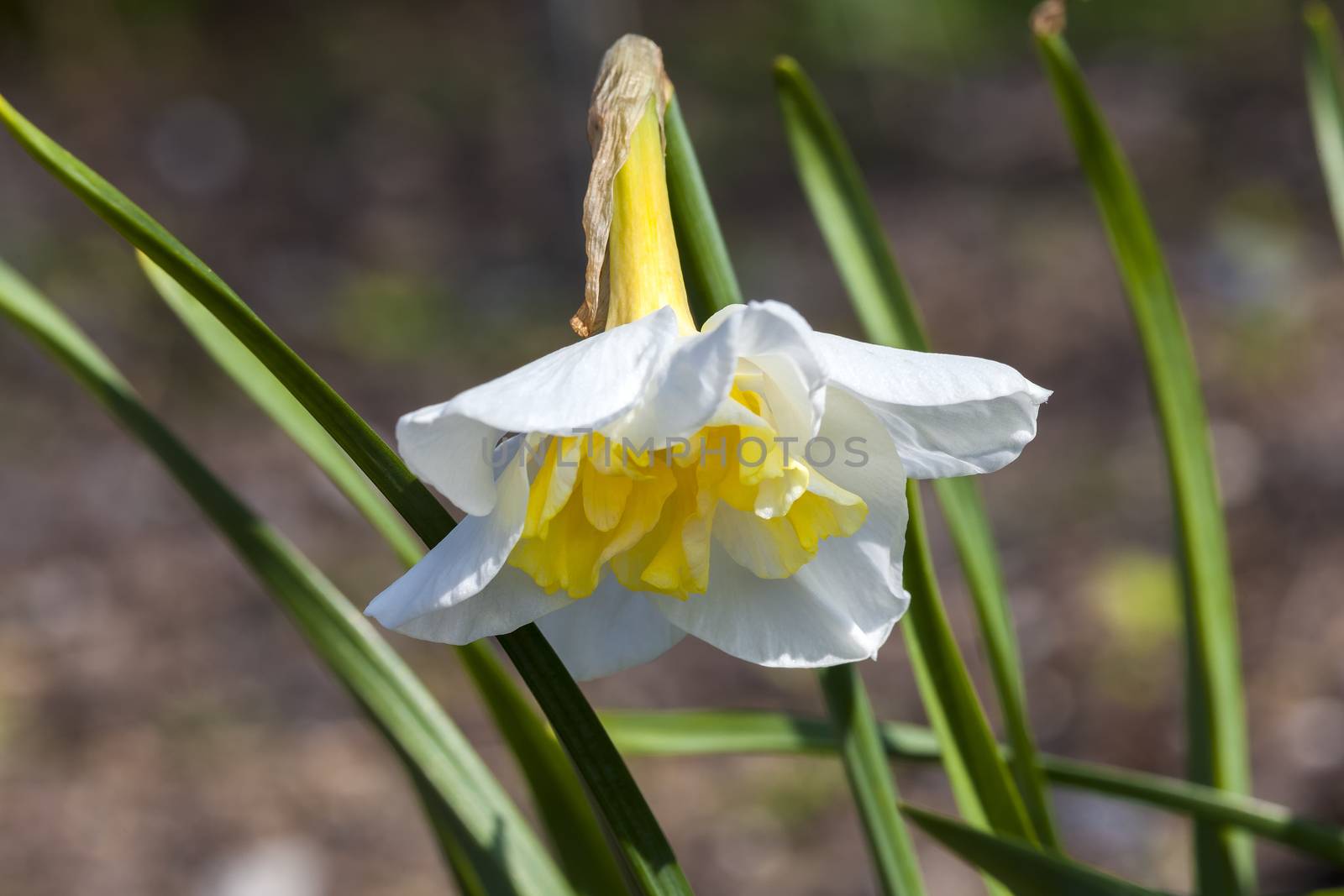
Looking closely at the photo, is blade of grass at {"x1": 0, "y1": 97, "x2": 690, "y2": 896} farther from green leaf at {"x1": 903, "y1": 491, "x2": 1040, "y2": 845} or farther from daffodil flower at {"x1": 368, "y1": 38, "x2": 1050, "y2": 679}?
green leaf at {"x1": 903, "y1": 491, "x2": 1040, "y2": 845}

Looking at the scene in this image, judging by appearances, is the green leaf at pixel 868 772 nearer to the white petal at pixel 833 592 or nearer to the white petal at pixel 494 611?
the white petal at pixel 833 592

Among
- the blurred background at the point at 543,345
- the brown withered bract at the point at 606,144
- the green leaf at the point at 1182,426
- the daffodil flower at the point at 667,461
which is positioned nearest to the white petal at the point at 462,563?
the daffodil flower at the point at 667,461

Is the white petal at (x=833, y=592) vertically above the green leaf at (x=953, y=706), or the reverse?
the white petal at (x=833, y=592)

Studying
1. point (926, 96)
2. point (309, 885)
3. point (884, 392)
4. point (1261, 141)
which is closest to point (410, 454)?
point (884, 392)

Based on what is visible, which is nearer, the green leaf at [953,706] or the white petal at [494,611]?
the white petal at [494,611]

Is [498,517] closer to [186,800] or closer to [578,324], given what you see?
[578,324]

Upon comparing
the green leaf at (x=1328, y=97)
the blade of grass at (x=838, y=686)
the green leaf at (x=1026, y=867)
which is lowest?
the green leaf at (x=1026, y=867)

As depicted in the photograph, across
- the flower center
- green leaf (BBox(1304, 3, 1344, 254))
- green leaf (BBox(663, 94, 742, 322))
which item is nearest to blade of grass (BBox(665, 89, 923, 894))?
green leaf (BBox(663, 94, 742, 322))

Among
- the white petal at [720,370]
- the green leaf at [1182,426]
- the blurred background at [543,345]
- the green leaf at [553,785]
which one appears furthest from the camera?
the blurred background at [543,345]
